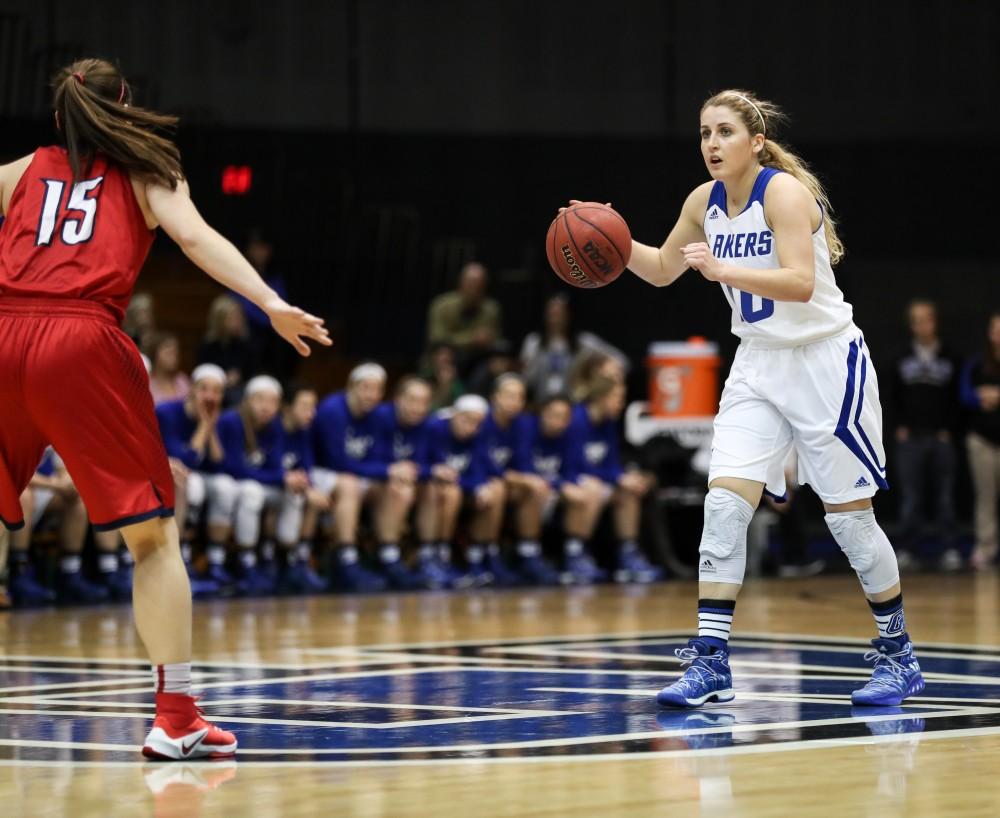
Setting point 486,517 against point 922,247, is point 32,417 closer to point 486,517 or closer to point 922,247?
point 486,517

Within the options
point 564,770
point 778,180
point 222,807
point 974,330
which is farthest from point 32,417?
point 974,330

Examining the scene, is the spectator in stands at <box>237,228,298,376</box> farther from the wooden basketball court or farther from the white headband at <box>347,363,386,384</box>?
the wooden basketball court

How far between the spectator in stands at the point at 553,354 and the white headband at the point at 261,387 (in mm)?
2506

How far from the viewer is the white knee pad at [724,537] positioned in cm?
535

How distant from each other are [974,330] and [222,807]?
13185mm

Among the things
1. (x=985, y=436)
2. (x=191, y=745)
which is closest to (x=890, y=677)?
(x=191, y=745)

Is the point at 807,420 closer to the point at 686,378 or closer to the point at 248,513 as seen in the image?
the point at 248,513

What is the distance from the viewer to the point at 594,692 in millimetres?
5668

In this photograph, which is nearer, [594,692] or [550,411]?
[594,692]

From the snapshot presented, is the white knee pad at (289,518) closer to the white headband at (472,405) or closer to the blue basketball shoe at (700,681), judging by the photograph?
the white headband at (472,405)

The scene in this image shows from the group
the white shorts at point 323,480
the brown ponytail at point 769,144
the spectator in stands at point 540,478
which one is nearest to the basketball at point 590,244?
the brown ponytail at point 769,144

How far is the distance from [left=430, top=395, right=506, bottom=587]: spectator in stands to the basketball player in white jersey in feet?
20.8

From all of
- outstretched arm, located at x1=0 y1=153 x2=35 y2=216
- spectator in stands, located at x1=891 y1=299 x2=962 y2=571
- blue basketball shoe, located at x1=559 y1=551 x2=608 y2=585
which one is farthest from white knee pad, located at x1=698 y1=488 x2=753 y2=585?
spectator in stands, located at x1=891 y1=299 x2=962 y2=571

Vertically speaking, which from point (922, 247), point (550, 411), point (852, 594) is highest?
point (922, 247)
